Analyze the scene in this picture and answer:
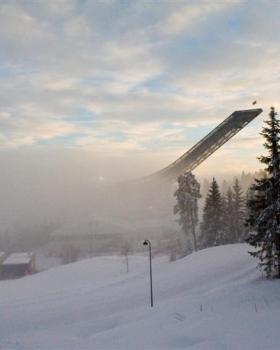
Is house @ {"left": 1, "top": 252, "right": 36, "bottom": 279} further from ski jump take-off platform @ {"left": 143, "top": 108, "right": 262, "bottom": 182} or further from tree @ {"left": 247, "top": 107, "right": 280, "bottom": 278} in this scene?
Result: tree @ {"left": 247, "top": 107, "right": 280, "bottom": 278}

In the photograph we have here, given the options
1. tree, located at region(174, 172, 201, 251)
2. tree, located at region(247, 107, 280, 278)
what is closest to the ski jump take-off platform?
tree, located at region(174, 172, 201, 251)

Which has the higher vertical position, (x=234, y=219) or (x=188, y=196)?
(x=188, y=196)

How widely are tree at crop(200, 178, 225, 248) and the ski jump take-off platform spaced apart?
8.51 metres

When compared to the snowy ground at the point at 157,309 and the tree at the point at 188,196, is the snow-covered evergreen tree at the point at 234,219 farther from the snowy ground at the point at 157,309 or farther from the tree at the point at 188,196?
the snowy ground at the point at 157,309

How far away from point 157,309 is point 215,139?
40277 mm

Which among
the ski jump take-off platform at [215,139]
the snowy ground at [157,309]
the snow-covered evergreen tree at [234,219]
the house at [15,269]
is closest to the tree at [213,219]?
the snow-covered evergreen tree at [234,219]

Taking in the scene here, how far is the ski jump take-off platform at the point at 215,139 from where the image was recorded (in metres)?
66.1

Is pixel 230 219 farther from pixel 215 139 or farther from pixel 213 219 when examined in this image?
pixel 215 139

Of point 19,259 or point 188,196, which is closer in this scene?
point 188,196

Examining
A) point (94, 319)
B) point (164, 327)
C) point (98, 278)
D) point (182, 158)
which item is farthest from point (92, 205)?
point (164, 327)

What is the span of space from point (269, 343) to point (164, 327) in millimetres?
7562

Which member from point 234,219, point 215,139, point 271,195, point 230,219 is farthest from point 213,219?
point 271,195

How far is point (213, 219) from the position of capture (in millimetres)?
63438

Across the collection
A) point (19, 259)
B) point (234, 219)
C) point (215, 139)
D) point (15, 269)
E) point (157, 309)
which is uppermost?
point (215, 139)
